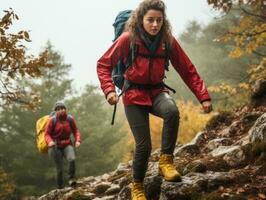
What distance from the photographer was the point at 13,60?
9047 mm

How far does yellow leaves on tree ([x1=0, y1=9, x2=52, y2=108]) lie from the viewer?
830 cm

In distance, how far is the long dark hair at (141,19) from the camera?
213 inches

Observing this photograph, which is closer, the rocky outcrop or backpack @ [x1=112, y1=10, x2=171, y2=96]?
the rocky outcrop

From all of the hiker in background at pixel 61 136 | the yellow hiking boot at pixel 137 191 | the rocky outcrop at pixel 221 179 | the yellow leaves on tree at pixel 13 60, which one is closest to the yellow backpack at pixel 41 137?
the hiker in background at pixel 61 136

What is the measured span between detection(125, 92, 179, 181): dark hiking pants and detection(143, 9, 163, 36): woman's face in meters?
0.84

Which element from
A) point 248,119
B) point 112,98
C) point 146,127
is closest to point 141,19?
point 112,98

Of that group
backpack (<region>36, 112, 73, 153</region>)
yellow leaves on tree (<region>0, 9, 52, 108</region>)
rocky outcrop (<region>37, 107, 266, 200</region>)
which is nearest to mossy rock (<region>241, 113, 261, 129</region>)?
rocky outcrop (<region>37, 107, 266, 200</region>)

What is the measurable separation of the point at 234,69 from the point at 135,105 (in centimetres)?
3380

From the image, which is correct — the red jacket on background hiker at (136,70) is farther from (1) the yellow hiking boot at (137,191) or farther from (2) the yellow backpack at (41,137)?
(2) the yellow backpack at (41,137)

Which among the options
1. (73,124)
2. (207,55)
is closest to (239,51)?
(73,124)

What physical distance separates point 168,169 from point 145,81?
1.16m

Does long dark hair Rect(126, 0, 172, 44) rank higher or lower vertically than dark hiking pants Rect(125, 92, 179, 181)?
higher

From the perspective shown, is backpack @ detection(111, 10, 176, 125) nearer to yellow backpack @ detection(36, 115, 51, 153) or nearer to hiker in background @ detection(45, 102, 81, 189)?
hiker in background @ detection(45, 102, 81, 189)

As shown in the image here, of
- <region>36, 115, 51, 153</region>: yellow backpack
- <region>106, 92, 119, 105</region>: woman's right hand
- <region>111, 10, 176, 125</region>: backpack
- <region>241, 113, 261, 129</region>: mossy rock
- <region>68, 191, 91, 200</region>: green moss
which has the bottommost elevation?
<region>68, 191, 91, 200</region>: green moss
